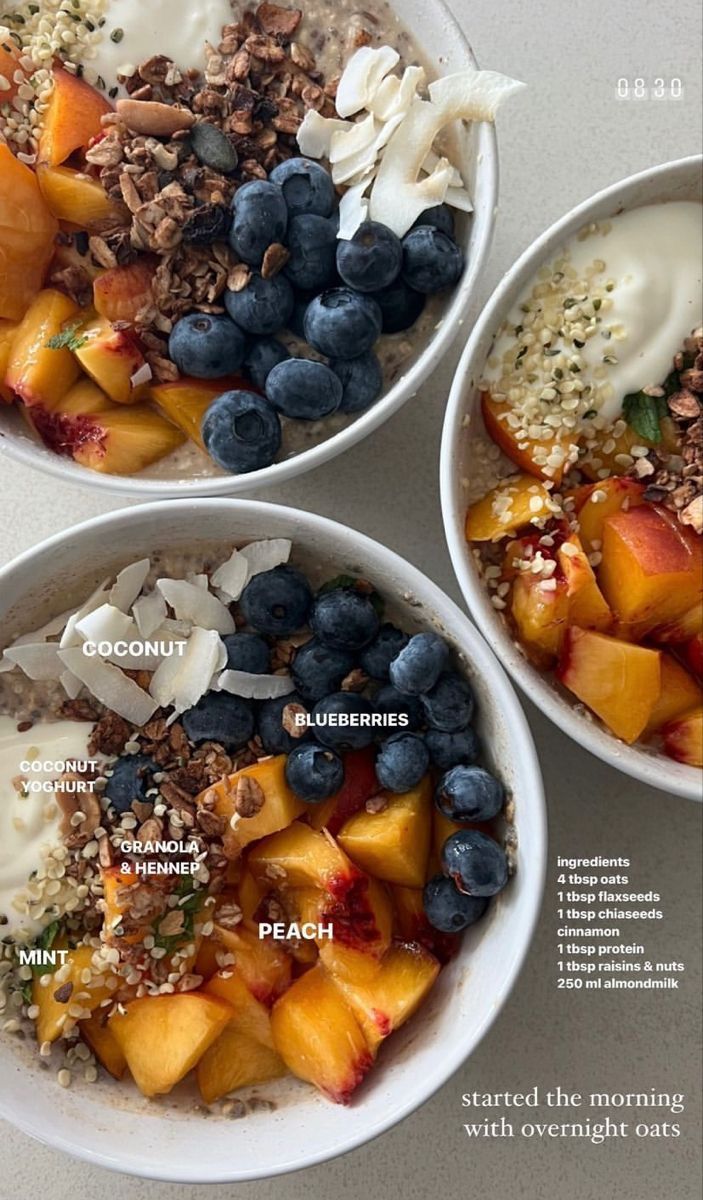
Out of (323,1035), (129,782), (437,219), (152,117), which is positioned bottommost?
(323,1035)

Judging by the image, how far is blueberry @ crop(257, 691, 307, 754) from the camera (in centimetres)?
108

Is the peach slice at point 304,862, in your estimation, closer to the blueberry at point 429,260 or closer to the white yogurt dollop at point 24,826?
the white yogurt dollop at point 24,826

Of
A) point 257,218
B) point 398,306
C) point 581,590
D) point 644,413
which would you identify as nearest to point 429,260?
point 398,306

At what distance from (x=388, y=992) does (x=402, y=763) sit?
259 millimetres

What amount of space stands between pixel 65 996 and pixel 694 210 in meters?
1.14

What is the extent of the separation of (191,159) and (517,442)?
0.49 meters

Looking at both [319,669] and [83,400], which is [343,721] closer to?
[319,669]

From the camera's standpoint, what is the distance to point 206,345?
3.42ft

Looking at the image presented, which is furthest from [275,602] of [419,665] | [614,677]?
[614,677]

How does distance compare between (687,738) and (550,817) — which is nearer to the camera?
(687,738)

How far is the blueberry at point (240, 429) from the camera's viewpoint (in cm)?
104

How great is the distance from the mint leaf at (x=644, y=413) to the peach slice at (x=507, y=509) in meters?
0.13

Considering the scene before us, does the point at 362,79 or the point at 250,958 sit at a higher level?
the point at 362,79

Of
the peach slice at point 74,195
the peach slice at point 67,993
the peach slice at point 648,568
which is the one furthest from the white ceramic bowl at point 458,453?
the peach slice at point 67,993
